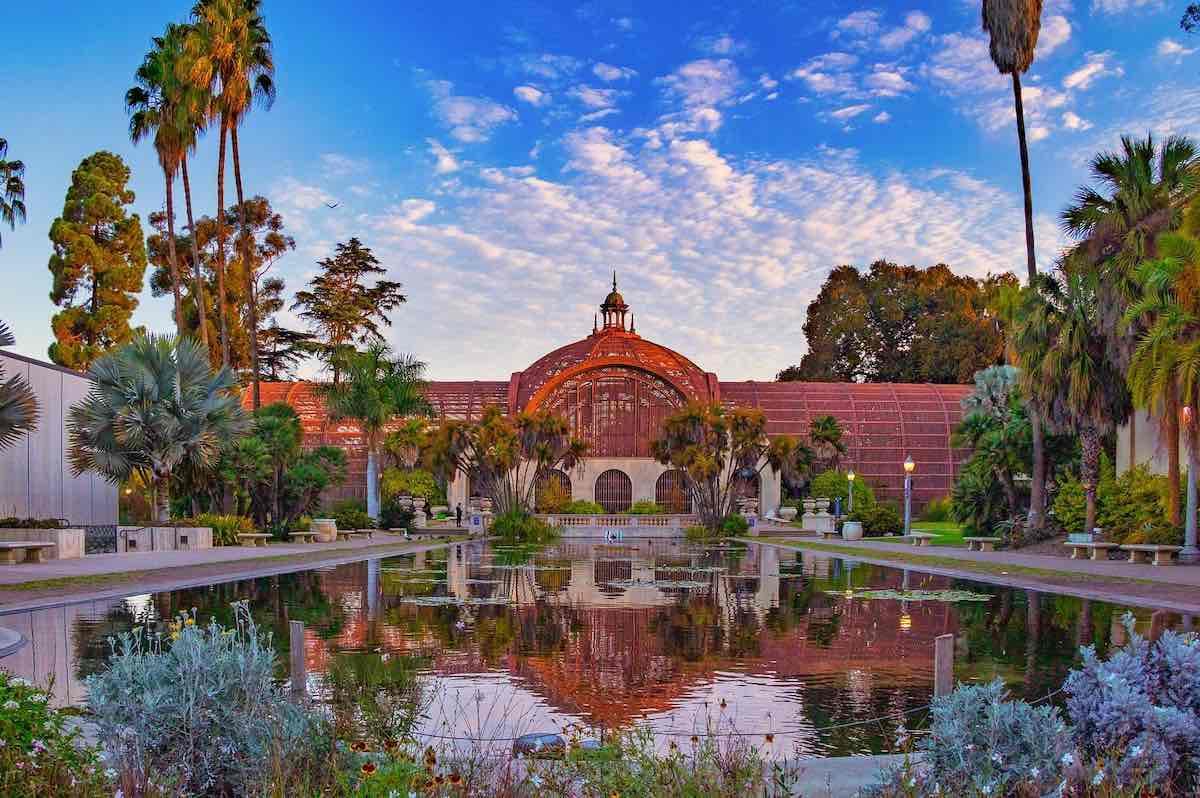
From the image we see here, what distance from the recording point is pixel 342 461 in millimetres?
39844

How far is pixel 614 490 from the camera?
53906mm

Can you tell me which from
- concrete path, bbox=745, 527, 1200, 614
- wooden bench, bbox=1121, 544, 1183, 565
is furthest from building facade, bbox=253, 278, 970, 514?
wooden bench, bbox=1121, 544, 1183, 565

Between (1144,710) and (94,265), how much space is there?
154ft

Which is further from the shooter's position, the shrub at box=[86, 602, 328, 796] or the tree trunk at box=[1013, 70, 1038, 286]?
the tree trunk at box=[1013, 70, 1038, 286]

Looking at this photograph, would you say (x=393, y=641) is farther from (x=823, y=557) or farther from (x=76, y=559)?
(x=823, y=557)

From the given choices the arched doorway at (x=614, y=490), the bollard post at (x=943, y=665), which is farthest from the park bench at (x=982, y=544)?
the bollard post at (x=943, y=665)

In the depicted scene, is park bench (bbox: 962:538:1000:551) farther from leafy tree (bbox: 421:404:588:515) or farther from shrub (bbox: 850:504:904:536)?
leafy tree (bbox: 421:404:588:515)

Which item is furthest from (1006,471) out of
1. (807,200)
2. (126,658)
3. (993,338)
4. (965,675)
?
(993,338)

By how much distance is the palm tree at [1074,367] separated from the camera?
26.9 m

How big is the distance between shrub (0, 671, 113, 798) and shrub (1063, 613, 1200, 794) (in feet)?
16.4

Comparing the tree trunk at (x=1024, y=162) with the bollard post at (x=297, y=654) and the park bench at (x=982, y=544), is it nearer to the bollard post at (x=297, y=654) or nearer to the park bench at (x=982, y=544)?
the park bench at (x=982, y=544)

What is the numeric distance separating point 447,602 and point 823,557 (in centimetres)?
1654

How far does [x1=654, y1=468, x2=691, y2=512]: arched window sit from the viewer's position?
173 ft

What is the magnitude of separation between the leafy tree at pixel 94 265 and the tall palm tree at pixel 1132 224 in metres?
38.3
